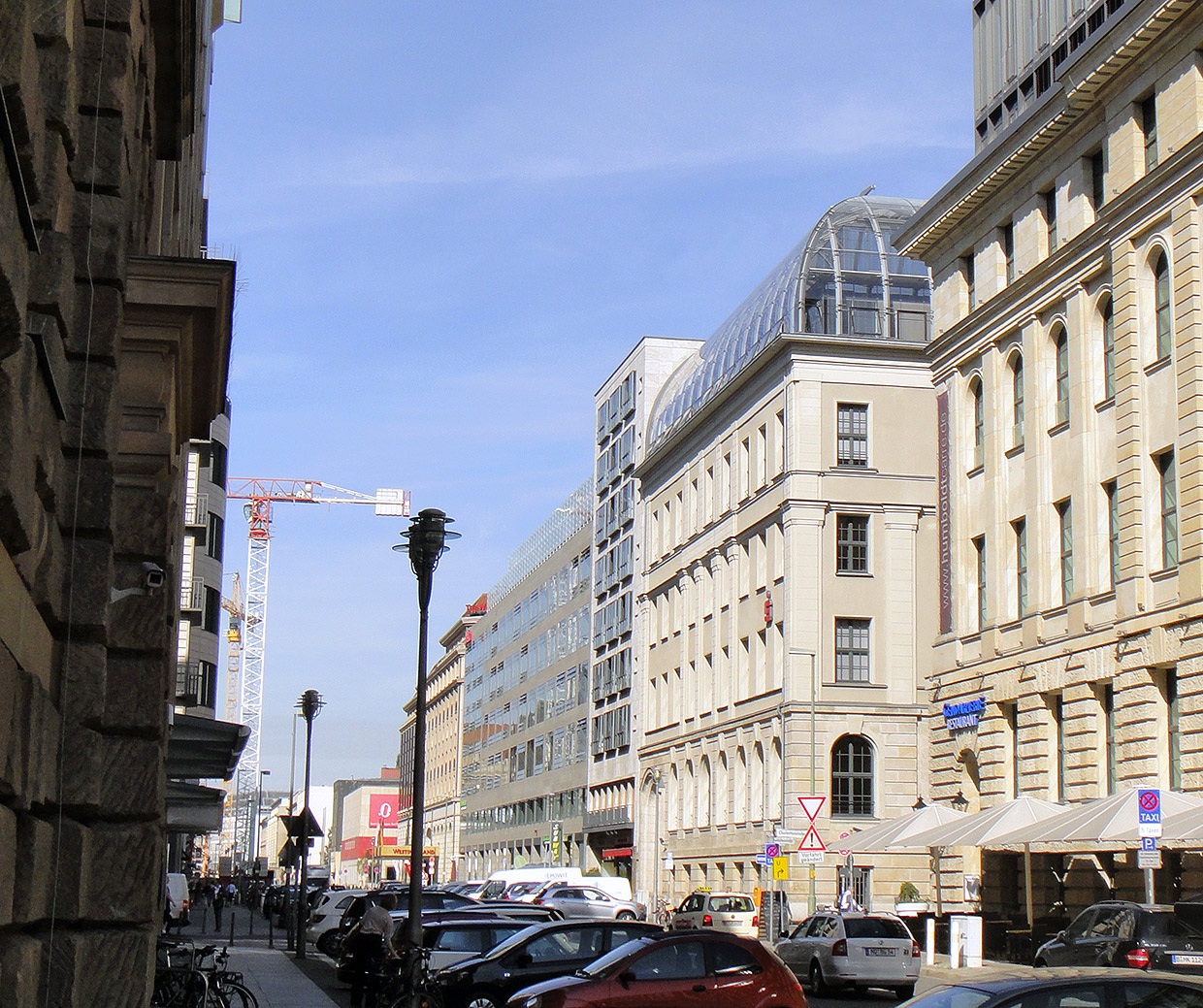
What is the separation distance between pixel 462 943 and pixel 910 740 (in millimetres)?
41528

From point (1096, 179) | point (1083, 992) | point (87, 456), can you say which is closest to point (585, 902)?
point (1096, 179)

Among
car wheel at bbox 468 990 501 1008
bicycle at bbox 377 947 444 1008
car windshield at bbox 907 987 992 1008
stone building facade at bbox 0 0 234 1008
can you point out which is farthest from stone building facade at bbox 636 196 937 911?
stone building facade at bbox 0 0 234 1008

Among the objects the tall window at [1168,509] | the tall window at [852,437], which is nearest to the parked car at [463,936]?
the tall window at [1168,509]

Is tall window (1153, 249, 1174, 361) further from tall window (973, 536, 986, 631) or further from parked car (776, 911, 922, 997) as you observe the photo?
parked car (776, 911, 922, 997)

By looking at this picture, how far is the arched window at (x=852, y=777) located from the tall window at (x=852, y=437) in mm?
10923

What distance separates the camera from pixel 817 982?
31375 millimetres

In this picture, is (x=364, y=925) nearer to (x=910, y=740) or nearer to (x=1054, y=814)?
(x=1054, y=814)

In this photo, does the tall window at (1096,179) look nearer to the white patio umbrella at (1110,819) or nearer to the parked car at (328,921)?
the white patio umbrella at (1110,819)

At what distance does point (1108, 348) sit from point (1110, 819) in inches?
535

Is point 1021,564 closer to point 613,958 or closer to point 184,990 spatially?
point 613,958

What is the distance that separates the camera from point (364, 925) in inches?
960

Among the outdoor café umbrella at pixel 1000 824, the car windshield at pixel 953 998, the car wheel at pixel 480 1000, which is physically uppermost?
the outdoor café umbrella at pixel 1000 824

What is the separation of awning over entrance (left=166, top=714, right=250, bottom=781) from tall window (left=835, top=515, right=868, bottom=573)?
3908cm

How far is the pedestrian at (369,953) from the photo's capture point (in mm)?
23891
